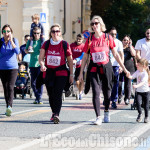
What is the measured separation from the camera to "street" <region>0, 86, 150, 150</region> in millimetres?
8859

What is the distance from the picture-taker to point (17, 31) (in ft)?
109

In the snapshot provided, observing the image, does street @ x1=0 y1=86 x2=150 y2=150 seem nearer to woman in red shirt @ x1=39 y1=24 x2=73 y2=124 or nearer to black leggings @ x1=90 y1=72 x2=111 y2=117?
black leggings @ x1=90 y1=72 x2=111 y2=117

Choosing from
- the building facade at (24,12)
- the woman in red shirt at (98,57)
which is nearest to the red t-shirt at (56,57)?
the woman in red shirt at (98,57)

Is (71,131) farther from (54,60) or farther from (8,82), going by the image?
(8,82)

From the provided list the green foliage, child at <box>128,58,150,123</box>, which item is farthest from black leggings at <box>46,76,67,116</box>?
the green foliage

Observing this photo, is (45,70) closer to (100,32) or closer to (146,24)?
(100,32)

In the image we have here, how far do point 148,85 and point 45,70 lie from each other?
2017mm

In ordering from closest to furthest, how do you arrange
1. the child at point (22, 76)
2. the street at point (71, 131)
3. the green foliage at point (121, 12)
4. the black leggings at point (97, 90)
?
the street at point (71, 131)
the black leggings at point (97, 90)
the child at point (22, 76)
the green foliage at point (121, 12)

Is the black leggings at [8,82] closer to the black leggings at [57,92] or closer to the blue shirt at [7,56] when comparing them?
the blue shirt at [7,56]

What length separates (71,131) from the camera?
10.4 meters

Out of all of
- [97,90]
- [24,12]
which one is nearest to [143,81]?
[97,90]

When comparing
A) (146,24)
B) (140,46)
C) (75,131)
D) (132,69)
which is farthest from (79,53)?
(146,24)

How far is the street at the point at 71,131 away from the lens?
8.86 meters

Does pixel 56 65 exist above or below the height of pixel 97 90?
above
